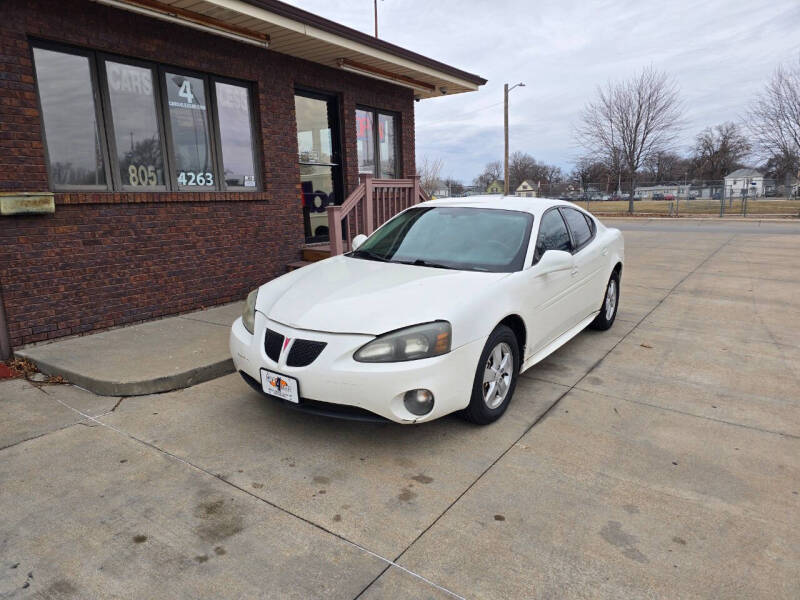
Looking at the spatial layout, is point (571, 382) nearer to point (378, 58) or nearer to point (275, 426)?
point (275, 426)

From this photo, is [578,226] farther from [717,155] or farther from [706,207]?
[717,155]

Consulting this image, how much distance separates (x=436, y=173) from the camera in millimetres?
39438

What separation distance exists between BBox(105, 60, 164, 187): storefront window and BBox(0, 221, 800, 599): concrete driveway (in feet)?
9.19

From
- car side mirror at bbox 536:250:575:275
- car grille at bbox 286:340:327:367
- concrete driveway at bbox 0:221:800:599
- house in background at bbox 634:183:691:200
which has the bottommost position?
concrete driveway at bbox 0:221:800:599

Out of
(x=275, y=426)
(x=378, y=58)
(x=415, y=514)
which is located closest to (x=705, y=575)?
(x=415, y=514)

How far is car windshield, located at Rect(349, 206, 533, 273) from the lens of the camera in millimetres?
4121

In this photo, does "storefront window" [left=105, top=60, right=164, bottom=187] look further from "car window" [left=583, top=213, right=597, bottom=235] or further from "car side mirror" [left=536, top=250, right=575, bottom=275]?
"car window" [left=583, top=213, right=597, bottom=235]

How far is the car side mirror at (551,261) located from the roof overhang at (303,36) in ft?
14.7

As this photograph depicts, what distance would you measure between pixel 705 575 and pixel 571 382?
2.32 metres

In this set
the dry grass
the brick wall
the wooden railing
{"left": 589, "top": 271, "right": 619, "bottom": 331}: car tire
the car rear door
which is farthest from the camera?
the dry grass

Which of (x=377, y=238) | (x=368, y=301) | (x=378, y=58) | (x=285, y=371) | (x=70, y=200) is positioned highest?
(x=378, y=58)

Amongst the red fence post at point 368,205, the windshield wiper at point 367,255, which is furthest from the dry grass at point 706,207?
the windshield wiper at point 367,255

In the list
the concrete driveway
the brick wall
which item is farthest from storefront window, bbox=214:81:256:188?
the concrete driveway

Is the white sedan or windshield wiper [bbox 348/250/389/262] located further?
windshield wiper [bbox 348/250/389/262]
